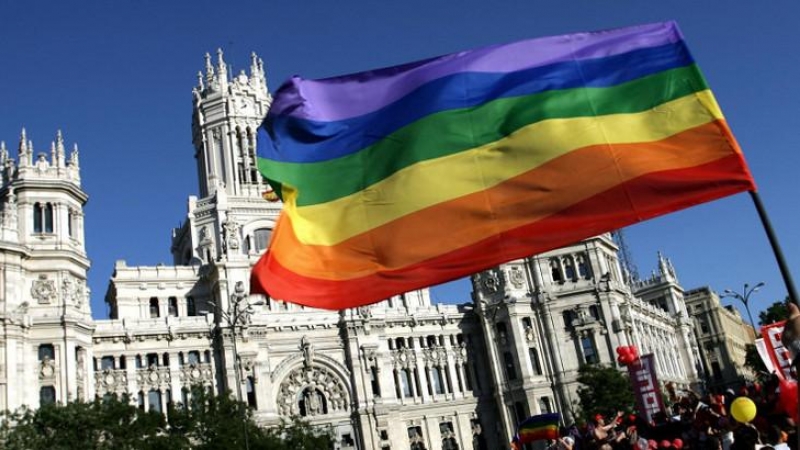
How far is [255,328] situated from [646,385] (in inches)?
1405

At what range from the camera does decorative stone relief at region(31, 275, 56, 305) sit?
55.1m

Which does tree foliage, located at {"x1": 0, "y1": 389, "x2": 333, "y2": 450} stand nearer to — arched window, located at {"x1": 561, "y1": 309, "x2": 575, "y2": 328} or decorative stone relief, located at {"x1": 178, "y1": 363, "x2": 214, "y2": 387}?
decorative stone relief, located at {"x1": 178, "y1": 363, "x2": 214, "y2": 387}

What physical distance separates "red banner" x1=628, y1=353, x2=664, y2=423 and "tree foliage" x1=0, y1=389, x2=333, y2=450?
21.1 metres

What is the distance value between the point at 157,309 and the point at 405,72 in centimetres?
5944

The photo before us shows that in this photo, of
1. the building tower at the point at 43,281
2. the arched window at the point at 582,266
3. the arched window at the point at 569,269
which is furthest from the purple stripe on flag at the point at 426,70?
the arched window at the point at 582,266

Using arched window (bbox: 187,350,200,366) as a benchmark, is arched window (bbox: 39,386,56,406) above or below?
below

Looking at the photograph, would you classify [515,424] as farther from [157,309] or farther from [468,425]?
[157,309]

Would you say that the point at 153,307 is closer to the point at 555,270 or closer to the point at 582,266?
the point at 555,270

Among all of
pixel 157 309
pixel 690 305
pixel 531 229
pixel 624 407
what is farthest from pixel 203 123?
pixel 690 305

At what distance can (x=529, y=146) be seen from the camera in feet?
36.1

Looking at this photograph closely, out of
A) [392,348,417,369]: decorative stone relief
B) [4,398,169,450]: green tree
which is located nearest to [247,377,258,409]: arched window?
[392,348,417,369]: decorative stone relief

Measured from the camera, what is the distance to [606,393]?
5959cm

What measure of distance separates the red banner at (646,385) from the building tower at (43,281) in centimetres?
3558

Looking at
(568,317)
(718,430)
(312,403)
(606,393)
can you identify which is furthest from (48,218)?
(718,430)
